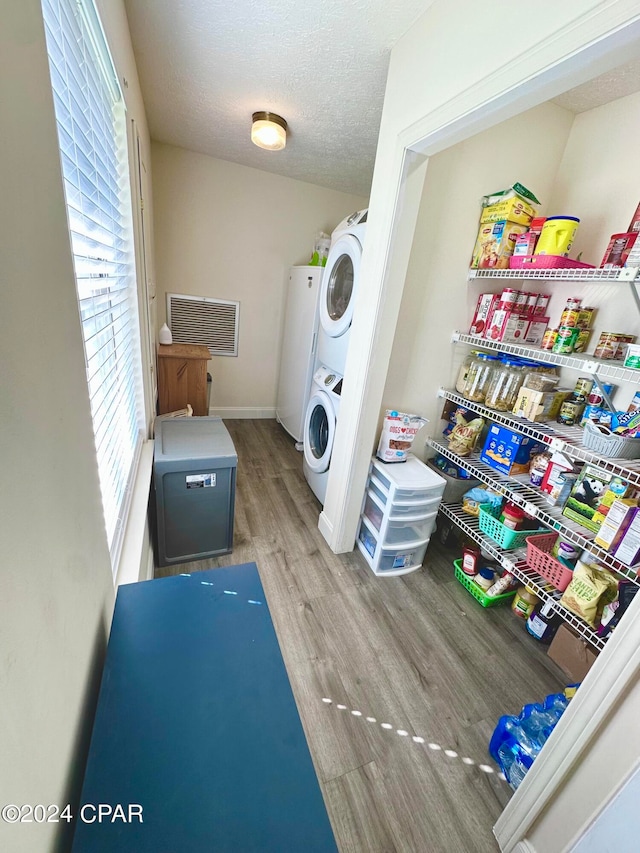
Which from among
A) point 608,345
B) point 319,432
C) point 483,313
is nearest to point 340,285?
point 483,313

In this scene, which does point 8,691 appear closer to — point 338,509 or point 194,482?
point 194,482

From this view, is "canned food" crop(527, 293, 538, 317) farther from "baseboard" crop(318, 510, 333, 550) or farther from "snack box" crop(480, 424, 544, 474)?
"baseboard" crop(318, 510, 333, 550)

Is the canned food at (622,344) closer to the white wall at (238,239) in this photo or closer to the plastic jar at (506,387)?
the plastic jar at (506,387)

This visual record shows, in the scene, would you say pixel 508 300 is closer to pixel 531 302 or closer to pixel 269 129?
pixel 531 302

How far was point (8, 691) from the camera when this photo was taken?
34 cm

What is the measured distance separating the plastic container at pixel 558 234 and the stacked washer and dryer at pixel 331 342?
0.88 meters

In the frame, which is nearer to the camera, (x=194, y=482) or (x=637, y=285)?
(x=637, y=285)

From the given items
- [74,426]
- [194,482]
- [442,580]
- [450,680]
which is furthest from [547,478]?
[74,426]

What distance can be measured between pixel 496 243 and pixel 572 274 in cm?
45

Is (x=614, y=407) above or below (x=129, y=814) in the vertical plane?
above

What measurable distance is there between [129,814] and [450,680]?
1.37m

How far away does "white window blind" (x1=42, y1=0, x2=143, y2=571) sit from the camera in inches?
28.3

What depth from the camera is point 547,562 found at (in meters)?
1.57

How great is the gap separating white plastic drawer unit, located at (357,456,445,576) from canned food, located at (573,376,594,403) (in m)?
0.75
